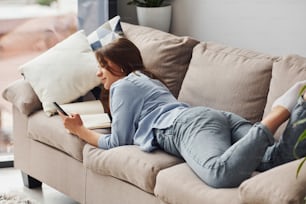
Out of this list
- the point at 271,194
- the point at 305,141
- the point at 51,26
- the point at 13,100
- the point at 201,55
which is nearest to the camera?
the point at 271,194

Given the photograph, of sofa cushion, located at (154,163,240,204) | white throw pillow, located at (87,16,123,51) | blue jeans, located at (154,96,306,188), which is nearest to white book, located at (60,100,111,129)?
white throw pillow, located at (87,16,123,51)

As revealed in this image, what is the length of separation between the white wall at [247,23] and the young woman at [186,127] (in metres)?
0.75

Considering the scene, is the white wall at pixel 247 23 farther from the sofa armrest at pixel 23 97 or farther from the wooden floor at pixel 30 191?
the wooden floor at pixel 30 191

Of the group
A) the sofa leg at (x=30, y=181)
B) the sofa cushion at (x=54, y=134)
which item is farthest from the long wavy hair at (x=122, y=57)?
the sofa leg at (x=30, y=181)

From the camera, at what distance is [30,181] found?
3.89 metres

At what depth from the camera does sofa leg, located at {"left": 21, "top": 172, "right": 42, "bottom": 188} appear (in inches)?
153

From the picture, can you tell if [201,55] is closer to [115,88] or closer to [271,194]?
[115,88]

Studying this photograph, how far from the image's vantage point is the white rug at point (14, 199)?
3.61m

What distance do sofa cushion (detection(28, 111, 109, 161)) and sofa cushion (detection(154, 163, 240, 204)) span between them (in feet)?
1.95

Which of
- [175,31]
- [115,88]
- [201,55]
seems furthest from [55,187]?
[175,31]

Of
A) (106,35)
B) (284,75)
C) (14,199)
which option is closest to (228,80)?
(284,75)

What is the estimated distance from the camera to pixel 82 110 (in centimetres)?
359

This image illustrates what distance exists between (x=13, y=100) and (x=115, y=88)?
748 millimetres

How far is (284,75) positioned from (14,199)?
152cm
